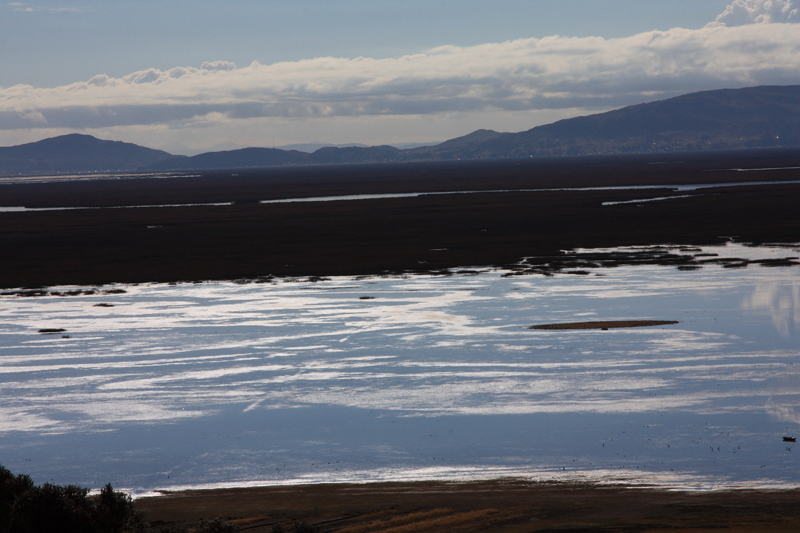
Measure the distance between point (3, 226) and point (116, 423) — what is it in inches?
2710

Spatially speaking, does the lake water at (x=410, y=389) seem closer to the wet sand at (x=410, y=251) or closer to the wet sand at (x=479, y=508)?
the wet sand at (x=479, y=508)

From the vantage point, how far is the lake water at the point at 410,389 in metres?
16.2

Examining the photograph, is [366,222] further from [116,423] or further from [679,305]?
[116,423]

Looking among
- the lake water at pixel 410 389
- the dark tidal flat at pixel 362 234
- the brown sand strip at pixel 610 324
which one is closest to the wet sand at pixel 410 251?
the dark tidal flat at pixel 362 234

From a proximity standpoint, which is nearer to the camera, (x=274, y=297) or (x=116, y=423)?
(x=116, y=423)

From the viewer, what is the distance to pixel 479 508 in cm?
1287

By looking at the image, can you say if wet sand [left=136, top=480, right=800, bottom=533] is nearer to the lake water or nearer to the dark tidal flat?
the lake water

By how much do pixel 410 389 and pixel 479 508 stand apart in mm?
8728

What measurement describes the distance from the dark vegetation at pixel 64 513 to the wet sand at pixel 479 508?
0.77m

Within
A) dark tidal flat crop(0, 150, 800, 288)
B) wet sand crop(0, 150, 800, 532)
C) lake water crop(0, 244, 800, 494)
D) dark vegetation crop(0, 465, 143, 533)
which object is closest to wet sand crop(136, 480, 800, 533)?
wet sand crop(0, 150, 800, 532)

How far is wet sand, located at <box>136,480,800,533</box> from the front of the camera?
39.0 feet

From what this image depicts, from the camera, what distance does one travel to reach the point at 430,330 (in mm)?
28672

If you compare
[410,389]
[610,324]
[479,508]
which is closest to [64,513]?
[479,508]

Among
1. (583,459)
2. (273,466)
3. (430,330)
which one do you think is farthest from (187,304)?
(583,459)
